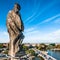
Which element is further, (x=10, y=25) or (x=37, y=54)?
(x=37, y=54)

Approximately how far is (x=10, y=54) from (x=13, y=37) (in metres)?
0.37

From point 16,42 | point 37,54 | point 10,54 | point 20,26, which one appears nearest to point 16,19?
point 20,26

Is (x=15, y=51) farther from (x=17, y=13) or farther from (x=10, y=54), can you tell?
(x=17, y=13)

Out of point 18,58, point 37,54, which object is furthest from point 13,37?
Answer: point 37,54

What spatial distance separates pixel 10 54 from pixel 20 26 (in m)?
0.62

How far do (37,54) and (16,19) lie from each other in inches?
1926

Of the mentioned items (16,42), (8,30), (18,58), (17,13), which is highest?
(17,13)

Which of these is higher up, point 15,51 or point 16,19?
point 16,19

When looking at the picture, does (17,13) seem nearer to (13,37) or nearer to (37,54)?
(13,37)

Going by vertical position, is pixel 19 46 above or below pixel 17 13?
below

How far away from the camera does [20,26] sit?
418 cm

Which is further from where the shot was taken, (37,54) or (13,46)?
(37,54)

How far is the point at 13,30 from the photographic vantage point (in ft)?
13.7

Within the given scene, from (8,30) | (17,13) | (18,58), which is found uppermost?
(17,13)
